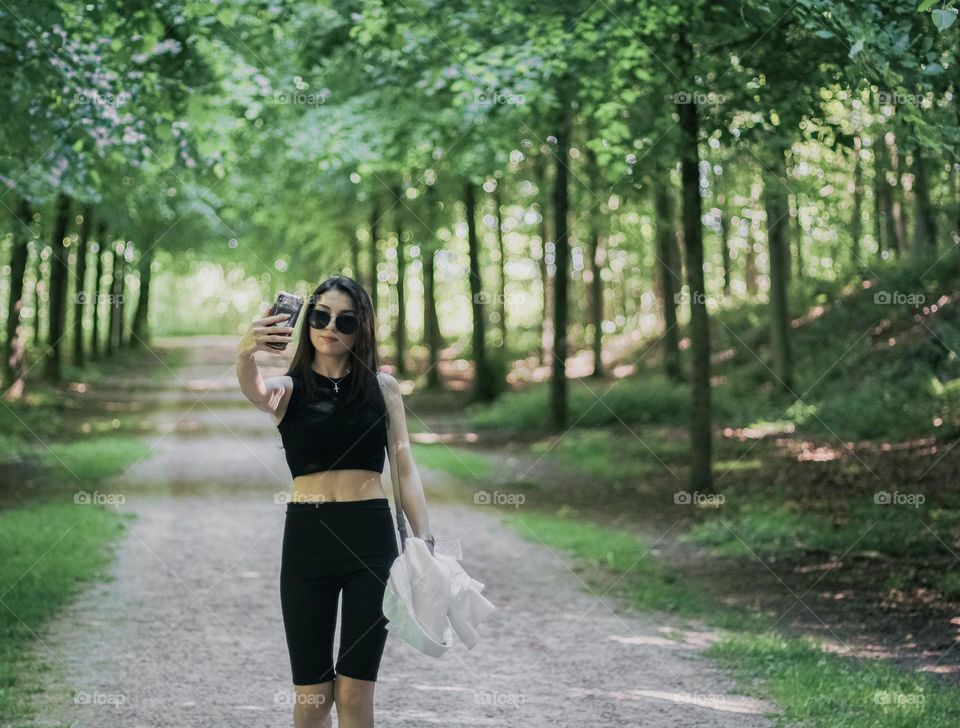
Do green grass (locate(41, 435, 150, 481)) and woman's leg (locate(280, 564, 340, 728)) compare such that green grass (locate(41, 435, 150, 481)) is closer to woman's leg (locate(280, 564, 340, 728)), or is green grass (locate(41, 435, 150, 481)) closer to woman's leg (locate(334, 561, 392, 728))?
woman's leg (locate(280, 564, 340, 728))

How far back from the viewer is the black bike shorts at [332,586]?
3615 mm

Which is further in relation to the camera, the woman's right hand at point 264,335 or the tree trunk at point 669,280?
the tree trunk at point 669,280

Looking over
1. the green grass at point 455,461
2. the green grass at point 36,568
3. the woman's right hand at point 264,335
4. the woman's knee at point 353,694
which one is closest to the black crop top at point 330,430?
the woman's right hand at point 264,335

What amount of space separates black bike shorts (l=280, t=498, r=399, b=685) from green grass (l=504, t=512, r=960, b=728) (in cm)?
290

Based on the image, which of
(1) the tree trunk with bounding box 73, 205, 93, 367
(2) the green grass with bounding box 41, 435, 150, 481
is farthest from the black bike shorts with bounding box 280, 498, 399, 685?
(1) the tree trunk with bounding box 73, 205, 93, 367

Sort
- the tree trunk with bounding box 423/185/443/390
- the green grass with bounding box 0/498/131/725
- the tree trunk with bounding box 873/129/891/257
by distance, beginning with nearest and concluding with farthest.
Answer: the green grass with bounding box 0/498/131/725
the tree trunk with bounding box 873/129/891/257
the tree trunk with bounding box 423/185/443/390

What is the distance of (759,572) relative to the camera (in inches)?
377

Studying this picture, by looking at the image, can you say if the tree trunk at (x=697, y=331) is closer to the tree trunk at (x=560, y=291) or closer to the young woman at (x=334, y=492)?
the tree trunk at (x=560, y=291)

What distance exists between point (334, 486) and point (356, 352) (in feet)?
1.73

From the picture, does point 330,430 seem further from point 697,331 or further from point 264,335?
point 697,331

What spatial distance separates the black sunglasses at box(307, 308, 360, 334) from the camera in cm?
385

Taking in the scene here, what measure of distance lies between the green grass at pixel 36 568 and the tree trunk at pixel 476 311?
434 inches

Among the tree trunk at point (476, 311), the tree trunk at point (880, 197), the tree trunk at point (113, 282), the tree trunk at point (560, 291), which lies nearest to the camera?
the tree trunk at point (880, 197)

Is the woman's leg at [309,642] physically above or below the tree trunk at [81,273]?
below
